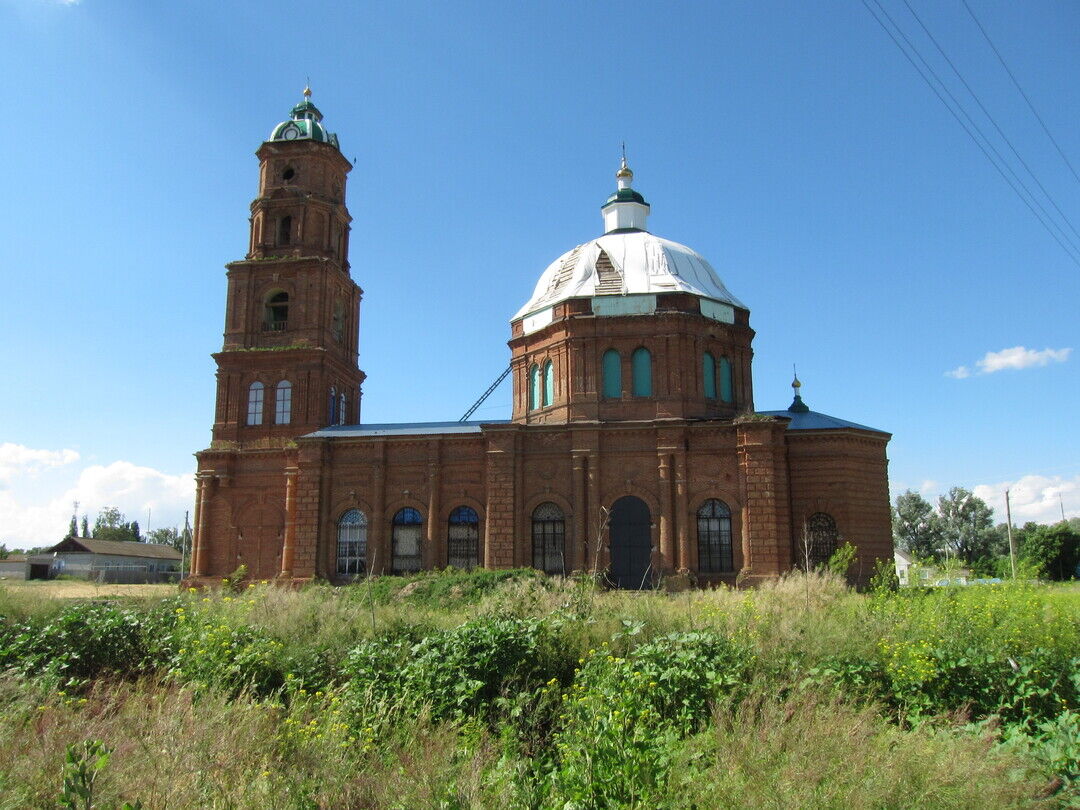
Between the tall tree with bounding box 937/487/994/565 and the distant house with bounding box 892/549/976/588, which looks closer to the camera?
the distant house with bounding box 892/549/976/588

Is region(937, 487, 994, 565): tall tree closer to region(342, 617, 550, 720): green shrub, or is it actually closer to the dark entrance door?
the dark entrance door

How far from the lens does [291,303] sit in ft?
115

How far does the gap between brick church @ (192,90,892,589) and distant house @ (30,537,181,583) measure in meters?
34.6

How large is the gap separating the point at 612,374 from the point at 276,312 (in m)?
15.1

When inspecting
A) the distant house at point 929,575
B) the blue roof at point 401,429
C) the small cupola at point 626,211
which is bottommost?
the distant house at point 929,575

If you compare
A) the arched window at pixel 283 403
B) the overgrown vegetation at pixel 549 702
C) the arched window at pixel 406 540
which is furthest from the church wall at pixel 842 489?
the arched window at pixel 283 403

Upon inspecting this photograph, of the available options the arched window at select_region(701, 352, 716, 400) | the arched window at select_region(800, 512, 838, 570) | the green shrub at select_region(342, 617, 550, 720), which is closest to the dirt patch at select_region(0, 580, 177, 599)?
the green shrub at select_region(342, 617, 550, 720)

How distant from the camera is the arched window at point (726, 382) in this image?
3216cm

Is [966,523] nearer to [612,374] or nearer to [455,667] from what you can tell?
[612,374]

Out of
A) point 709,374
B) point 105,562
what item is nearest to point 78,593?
point 709,374

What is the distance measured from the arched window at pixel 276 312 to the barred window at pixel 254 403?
255 centimetres

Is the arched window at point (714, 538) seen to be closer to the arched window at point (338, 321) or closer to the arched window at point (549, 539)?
the arched window at point (549, 539)

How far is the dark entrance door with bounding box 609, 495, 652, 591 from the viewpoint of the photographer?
2897cm

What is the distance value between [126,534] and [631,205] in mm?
93602
